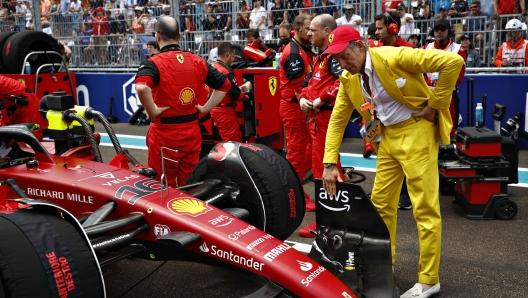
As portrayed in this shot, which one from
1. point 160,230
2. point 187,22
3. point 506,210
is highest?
point 187,22

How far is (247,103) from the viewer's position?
7828 mm

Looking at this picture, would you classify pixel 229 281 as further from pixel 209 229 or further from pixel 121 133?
pixel 121 133

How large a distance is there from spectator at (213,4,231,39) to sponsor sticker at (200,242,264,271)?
27.7 feet

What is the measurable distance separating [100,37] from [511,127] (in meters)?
8.69

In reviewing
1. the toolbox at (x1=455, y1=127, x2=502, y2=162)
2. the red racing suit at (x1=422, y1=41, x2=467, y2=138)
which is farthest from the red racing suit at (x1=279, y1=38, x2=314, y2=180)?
the toolbox at (x1=455, y1=127, x2=502, y2=162)

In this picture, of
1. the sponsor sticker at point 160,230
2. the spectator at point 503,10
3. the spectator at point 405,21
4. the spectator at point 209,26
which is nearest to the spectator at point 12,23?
the spectator at point 209,26

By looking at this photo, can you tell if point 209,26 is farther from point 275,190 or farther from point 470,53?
point 275,190

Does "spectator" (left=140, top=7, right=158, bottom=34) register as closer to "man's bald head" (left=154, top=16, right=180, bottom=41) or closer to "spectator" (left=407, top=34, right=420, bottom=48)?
"spectator" (left=407, top=34, right=420, bottom=48)

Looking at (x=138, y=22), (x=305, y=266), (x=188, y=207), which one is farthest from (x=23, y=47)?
(x=305, y=266)

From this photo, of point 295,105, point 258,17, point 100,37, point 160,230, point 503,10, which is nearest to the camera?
point 160,230

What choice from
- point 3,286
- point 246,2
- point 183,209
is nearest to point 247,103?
point 246,2

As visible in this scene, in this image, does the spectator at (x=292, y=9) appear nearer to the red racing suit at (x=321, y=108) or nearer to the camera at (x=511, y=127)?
the camera at (x=511, y=127)

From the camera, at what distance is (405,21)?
29.6 feet

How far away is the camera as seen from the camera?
7.73 metres
